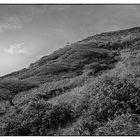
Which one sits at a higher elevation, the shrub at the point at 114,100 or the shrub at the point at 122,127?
the shrub at the point at 114,100

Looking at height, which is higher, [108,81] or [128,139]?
[108,81]

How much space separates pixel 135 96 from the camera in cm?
983

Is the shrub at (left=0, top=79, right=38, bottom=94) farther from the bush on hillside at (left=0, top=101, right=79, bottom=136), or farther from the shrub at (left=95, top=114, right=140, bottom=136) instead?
the shrub at (left=95, top=114, right=140, bottom=136)

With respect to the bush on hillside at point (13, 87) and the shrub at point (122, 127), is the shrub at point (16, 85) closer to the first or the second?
the bush on hillside at point (13, 87)

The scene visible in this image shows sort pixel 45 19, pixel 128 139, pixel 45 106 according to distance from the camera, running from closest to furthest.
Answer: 1. pixel 128 139
2. pixel 45 106
3. pixel 45 19

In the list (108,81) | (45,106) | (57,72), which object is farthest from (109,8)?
(57,72)

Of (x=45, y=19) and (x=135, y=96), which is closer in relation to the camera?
(x=135, y=96)

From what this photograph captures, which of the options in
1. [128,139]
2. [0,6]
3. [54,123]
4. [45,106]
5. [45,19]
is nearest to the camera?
[128,139]

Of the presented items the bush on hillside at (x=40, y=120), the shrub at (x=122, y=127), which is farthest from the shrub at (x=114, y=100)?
the bush on hillside at (x=40, y=120)

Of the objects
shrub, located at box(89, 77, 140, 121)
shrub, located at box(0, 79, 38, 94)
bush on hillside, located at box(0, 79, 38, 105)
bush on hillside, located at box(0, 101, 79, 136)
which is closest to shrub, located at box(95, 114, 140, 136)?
shrub, located at box(89, 77, 140, 121)

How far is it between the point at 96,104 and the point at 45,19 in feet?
28.8

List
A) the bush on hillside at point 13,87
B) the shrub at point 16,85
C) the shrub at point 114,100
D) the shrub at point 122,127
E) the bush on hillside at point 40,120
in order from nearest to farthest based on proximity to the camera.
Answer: the shrub at point 122,127 < the shrub at point 114,100 < the bush on hillside at point 40,120 < the bush on hillside at point 13,87 < the shrub at point 16,85

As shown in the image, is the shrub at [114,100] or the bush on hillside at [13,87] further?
the bush on hillside at [13,87]

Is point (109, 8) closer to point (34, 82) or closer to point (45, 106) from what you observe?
point (45, 106)
